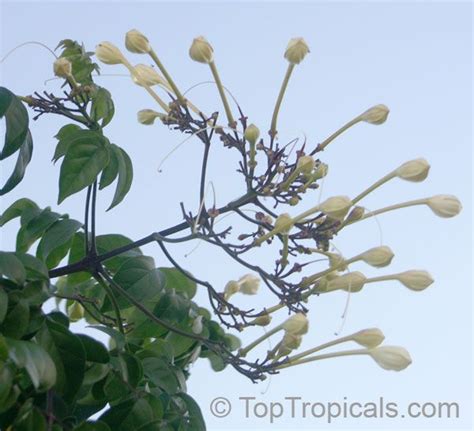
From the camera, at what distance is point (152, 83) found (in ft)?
3.11

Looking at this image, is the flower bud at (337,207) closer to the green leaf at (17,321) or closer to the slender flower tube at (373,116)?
the slender flower tube at (373,116)

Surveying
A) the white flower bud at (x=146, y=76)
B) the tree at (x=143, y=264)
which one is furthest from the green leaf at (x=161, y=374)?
the white flower bud at (x=146, y=76)

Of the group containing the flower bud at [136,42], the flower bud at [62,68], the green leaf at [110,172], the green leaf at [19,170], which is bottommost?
the green leaf at [19,170]

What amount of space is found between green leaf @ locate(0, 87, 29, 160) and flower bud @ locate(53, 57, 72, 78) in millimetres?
63

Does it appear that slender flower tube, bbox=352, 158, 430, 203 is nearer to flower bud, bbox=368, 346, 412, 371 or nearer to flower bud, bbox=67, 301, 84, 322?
flower bud, bbox=368, 346, 412, 371

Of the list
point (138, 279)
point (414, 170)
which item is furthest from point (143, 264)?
point (414, 170)

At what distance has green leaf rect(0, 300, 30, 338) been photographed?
2.55 feet

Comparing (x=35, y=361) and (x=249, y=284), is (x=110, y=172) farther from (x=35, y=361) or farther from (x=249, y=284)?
(x=35, y=361)

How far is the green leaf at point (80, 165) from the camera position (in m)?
0.92

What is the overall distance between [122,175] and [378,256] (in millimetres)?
269

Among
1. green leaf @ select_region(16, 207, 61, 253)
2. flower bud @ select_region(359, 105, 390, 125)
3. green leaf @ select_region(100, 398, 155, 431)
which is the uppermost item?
flower bud @ select_region(359, 105, 390, 125)

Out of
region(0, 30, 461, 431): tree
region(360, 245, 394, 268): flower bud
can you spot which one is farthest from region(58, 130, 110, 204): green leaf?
region(360, 245, 394, 268): flower bud

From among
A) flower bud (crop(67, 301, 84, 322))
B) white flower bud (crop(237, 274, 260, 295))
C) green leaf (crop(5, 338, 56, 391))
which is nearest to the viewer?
green leaf (crop(5, 338, 56, 391))

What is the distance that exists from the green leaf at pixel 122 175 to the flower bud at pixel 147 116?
0.04 m
